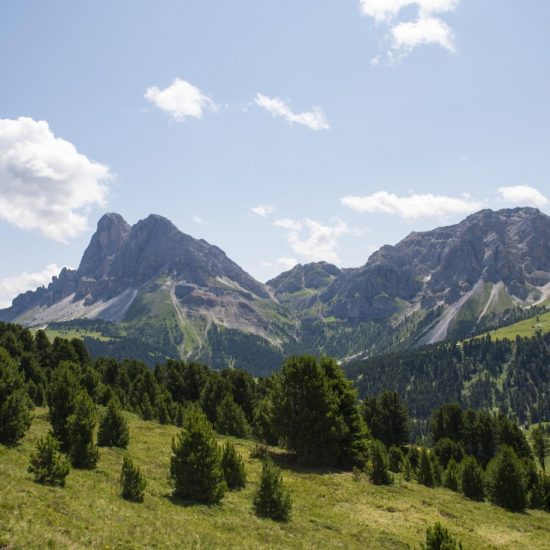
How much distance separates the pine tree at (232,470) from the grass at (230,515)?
1.06m

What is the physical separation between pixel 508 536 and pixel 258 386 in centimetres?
7224

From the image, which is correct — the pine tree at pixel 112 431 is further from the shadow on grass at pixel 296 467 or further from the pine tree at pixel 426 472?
the pine tree at pixel 426 472

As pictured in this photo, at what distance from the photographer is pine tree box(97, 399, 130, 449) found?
4553 centimetres

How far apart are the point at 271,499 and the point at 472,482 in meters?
34.4

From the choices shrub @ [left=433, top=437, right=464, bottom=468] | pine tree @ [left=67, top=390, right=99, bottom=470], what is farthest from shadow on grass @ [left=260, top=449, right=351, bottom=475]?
shrub @ [left=433, top=437, right=464, bottom=468]

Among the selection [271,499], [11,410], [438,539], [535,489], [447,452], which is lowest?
[447,452]

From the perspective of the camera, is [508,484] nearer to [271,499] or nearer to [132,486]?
[271,499]

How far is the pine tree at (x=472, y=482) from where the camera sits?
54000mm

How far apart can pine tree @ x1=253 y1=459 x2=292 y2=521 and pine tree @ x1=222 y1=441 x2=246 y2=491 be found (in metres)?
5.88

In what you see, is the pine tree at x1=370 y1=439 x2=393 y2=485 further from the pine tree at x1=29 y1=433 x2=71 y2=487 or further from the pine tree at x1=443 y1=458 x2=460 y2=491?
the pine tree at x1=29 y1=433 x2=71 y2=487

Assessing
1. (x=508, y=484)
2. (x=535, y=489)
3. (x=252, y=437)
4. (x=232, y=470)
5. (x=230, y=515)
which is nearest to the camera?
(x=230, y=515)

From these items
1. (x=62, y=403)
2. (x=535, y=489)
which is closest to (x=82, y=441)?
(x=62, y=403)

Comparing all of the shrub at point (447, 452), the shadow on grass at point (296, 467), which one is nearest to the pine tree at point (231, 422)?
the shadow on grass at point (296, 467)

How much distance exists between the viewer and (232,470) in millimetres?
38562
